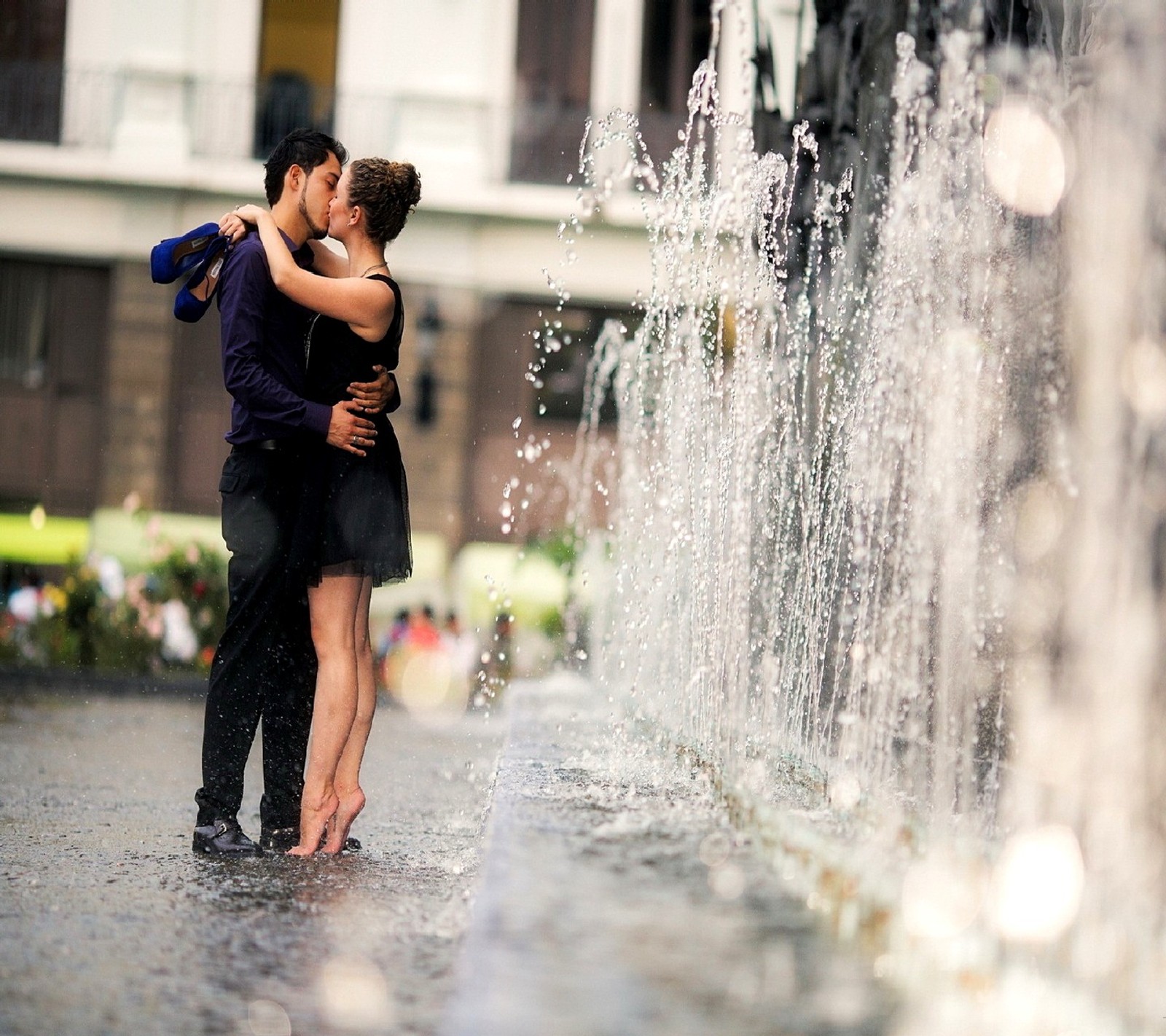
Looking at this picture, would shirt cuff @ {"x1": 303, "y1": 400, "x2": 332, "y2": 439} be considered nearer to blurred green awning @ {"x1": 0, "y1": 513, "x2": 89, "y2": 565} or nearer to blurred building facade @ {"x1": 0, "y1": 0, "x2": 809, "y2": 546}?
blurred building facade @ {"x1": 0, "y1": 0, "x2": 809, "y2": 546}

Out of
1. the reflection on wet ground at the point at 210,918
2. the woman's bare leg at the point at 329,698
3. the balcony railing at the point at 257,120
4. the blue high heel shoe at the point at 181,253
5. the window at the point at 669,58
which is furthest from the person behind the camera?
the window at the point at 669,58

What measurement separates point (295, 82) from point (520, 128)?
2.42 metres

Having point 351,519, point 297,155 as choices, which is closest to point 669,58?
point 297,155

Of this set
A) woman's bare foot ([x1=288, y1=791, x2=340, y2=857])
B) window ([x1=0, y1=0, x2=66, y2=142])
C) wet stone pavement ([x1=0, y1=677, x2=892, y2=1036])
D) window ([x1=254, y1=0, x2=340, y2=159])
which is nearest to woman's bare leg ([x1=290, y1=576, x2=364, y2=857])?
woman's bare foot ([x1=288, y1=791, x2=340, y2=857])

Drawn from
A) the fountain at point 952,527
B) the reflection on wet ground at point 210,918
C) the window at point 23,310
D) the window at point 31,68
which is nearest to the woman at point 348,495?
the reflection on wet ground at point 210,918

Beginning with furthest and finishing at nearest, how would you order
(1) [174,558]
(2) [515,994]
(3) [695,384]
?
(1) [174,558]
(3) [695,384]
(2) [515,994]

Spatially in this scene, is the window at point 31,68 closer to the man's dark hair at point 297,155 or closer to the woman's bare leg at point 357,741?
the man's dark hair at point 297,155

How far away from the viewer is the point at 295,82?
18.8 metres

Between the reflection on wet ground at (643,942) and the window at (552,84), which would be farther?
the window at (552,84)

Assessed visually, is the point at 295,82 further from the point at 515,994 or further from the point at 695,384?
the point at 515,994

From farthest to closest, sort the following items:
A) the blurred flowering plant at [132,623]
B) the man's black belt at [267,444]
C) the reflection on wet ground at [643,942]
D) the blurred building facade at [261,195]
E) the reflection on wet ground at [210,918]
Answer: the blurred building facade at [261,195] < the blurred flowering plant at [132,623] < the man's black belt at [267,444] < the reflection on wet ground at [210,918] < the reflection on wet ground at [643,942]

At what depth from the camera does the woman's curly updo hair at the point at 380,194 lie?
3.81m

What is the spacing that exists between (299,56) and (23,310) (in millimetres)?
3890

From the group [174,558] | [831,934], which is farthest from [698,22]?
[831,934]
